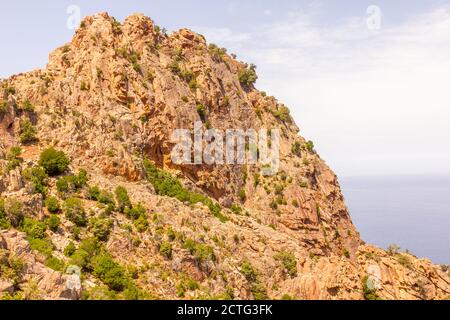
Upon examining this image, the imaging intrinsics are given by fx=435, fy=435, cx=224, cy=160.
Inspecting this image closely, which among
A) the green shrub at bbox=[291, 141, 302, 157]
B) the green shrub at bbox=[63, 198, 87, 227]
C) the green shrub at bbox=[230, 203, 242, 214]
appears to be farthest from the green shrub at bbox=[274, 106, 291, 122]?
the green shrub at bbox=[63, 198, 87, 227]

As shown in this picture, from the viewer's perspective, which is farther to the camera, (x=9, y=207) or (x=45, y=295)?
(x=9, y=207)

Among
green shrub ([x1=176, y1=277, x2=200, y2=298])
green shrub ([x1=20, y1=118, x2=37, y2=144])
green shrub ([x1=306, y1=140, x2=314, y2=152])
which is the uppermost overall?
green shrub ([x1=306, y1=140, x2=314, y2=152])

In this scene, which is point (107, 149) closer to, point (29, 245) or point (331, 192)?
point (29, 245)

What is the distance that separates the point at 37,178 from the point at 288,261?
1053 inches

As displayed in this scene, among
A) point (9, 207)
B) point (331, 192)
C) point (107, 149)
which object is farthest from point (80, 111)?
point (331, 192)

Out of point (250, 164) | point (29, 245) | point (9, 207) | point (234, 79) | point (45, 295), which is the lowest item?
point (45, 295)

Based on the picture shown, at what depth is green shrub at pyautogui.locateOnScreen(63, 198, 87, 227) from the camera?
3719cm

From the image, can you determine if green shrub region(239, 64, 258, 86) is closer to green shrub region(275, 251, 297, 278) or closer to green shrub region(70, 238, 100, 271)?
green shrub region(275, 251, 297, 278)

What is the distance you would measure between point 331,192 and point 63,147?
1773 inches

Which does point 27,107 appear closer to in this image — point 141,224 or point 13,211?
point 13,211

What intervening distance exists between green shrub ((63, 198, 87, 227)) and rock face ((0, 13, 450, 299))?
80 cm

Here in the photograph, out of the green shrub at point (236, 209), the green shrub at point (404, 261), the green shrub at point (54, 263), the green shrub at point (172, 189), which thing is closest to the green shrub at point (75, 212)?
the green shrub at point (54, 263)

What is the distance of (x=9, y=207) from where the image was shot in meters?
33.5

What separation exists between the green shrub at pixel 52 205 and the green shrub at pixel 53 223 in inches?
61.9
